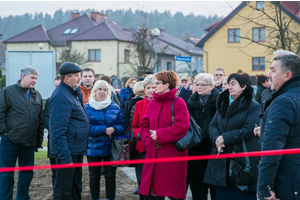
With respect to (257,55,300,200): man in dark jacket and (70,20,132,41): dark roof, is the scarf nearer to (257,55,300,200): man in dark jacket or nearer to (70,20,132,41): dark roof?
(257,55,300,200): man in dark jacket

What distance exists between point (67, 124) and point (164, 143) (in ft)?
4.33

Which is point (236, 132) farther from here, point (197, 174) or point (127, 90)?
point (127, 90)

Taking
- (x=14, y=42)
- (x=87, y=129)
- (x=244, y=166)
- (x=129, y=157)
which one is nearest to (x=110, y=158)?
(x=129, y=157)

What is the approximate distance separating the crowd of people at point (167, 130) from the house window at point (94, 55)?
43117mm

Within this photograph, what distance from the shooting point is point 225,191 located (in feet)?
16.0

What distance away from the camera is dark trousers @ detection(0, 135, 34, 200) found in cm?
563

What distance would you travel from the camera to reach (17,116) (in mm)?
5707

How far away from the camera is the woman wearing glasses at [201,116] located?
562 centimetres

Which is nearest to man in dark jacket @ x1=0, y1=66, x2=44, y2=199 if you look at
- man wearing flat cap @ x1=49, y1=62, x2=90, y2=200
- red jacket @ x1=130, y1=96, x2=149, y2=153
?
man wearing flat cap @ x1=49, y1=62, x2=90, y2=200

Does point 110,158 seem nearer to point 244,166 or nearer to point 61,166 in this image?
point 61,166

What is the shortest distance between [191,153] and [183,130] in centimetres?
123

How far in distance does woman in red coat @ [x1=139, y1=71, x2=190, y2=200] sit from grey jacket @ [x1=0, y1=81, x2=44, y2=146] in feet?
6.88

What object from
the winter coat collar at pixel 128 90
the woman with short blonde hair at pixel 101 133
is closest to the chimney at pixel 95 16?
the winter coat collar at pixel 128 90

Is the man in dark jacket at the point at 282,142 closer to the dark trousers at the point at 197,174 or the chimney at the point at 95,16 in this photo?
the dark trousers at the point at 197,174
